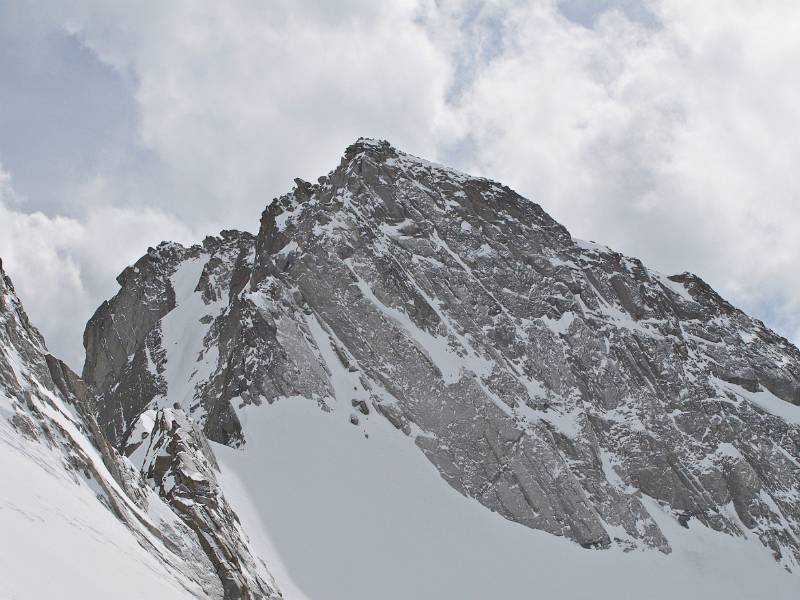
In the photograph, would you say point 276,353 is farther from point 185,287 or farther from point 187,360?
point 185,287

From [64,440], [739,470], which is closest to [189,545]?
[64,440]

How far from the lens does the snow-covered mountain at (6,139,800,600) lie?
64062mm

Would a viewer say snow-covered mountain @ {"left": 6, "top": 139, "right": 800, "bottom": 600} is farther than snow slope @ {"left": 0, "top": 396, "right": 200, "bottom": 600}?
Yes

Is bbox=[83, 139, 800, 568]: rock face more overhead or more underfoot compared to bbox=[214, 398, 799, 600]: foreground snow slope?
more overhead

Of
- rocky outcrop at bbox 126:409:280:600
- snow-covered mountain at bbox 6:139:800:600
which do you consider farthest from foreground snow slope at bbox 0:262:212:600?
snow-covered mountain at bbox 6:139:800:600

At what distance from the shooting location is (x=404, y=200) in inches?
3839

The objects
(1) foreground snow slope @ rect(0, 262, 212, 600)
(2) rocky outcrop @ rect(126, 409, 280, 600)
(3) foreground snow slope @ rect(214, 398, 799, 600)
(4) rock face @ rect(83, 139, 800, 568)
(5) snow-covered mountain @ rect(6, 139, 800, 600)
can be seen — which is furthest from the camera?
(4) rock face @ rect(83, 139, 800, 568)

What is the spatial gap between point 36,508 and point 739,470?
77.8 meters

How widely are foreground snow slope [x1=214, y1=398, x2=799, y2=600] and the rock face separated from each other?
1.89 m

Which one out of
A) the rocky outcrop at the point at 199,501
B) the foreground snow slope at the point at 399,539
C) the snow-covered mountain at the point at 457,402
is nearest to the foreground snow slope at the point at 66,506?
the rocky outcrop at the point at 199,501

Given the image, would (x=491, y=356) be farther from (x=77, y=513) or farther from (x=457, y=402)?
(x=77, y=513)

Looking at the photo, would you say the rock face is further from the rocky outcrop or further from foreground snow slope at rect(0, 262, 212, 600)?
foreground snow slope at rect(0, 262, 212, 600)

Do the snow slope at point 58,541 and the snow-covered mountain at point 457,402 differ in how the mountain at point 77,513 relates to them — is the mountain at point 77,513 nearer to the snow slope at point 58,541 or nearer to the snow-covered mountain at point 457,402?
the snow slope at point 58,541

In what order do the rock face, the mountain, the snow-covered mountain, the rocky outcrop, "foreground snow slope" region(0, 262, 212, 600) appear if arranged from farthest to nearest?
the rock face, the snow-covered mountain, the rocky outcrop, the mountain, "foreground snow slope" region(0, 262, 212, 600)
